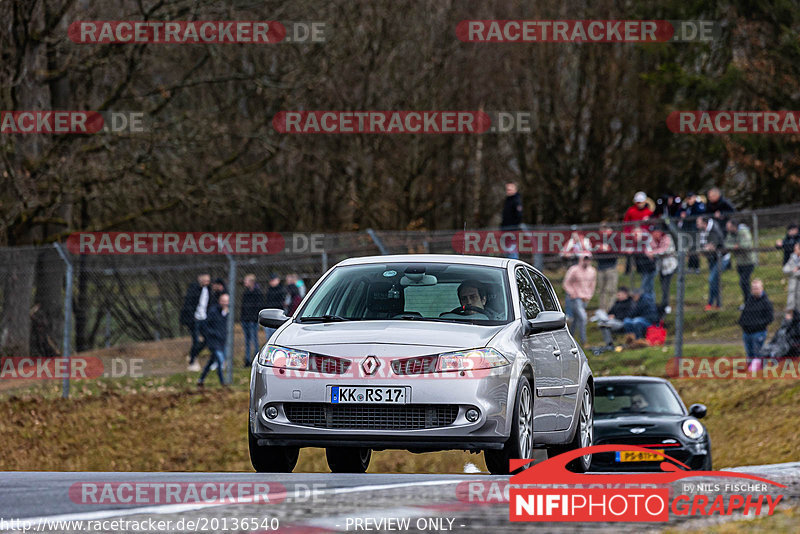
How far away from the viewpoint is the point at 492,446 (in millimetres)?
8508

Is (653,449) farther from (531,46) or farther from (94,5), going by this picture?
(531,46)

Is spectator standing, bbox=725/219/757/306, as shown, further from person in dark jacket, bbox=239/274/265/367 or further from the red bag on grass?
person in dark jacket, bbox=239/274/265/367

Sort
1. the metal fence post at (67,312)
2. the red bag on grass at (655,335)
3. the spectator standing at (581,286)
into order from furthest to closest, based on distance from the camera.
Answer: the spectator standing at (581,286) < the red bag on grass at (655,335) < the metal fence post at (67,312)

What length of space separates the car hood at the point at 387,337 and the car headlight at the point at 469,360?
45 mm

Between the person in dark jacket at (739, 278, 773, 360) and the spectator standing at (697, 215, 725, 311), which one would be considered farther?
the spectator standing at (697, 215, 725, 311)

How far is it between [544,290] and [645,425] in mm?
3792

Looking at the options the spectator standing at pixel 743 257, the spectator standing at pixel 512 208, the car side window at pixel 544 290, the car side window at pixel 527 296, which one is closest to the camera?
the car side window at pixel 527 296

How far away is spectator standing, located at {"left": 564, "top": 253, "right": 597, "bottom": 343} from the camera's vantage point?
→ 841 inches

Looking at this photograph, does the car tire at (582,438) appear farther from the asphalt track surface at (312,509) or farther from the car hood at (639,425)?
the car hood at (639,425)

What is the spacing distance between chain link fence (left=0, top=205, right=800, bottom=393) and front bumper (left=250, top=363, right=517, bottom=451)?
39.6 ft

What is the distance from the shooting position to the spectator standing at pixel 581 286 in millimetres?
21359
